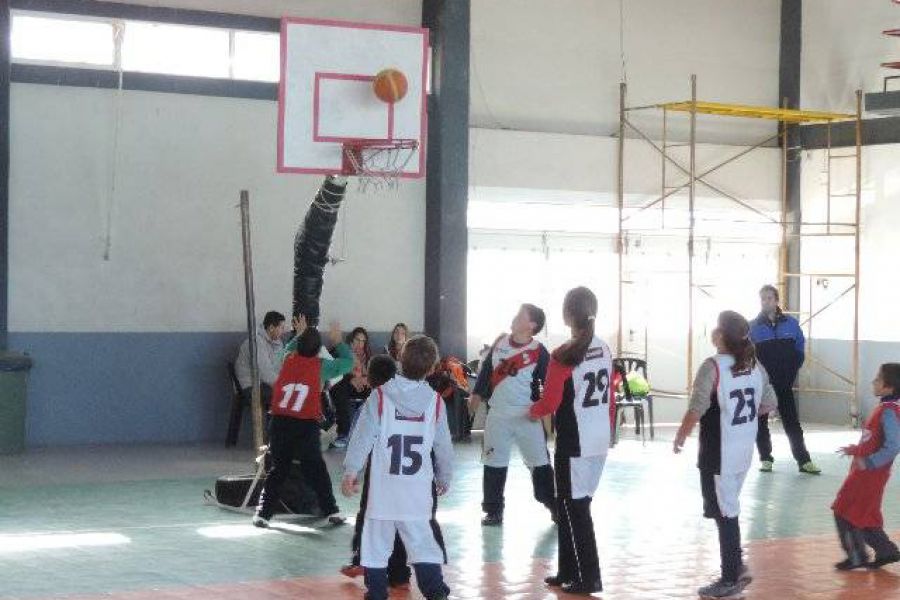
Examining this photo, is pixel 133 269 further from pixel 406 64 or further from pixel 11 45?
pixel 406 64

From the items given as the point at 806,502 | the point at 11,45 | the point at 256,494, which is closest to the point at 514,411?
the point at 256,494

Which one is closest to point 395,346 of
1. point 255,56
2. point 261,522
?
point 255,56

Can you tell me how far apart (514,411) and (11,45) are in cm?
857

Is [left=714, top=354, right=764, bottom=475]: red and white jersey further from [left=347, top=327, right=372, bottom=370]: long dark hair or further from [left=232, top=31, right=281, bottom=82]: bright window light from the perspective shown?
[left=232, top=31, right=281, bottom=82]: bright window light

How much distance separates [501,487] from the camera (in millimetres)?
11664

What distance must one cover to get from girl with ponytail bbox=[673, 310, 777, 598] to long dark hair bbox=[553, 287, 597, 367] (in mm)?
725

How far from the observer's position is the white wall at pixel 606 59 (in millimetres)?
19859

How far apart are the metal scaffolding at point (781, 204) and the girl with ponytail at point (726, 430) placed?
36.2 feet

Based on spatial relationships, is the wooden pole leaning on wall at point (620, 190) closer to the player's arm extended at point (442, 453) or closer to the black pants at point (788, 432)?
the black pants at point (788, 432)

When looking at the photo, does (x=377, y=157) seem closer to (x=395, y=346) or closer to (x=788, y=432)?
(x=395, y=346)

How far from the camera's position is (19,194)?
16828 millimetres

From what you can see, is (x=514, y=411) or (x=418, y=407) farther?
(x=514, y=411)

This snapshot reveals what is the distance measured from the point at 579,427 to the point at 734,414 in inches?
37.2

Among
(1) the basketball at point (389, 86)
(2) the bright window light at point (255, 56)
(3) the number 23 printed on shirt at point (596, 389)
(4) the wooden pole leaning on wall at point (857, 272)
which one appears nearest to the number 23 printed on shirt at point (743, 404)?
(3) the number 23 printed on shirt at point (596, 389)
